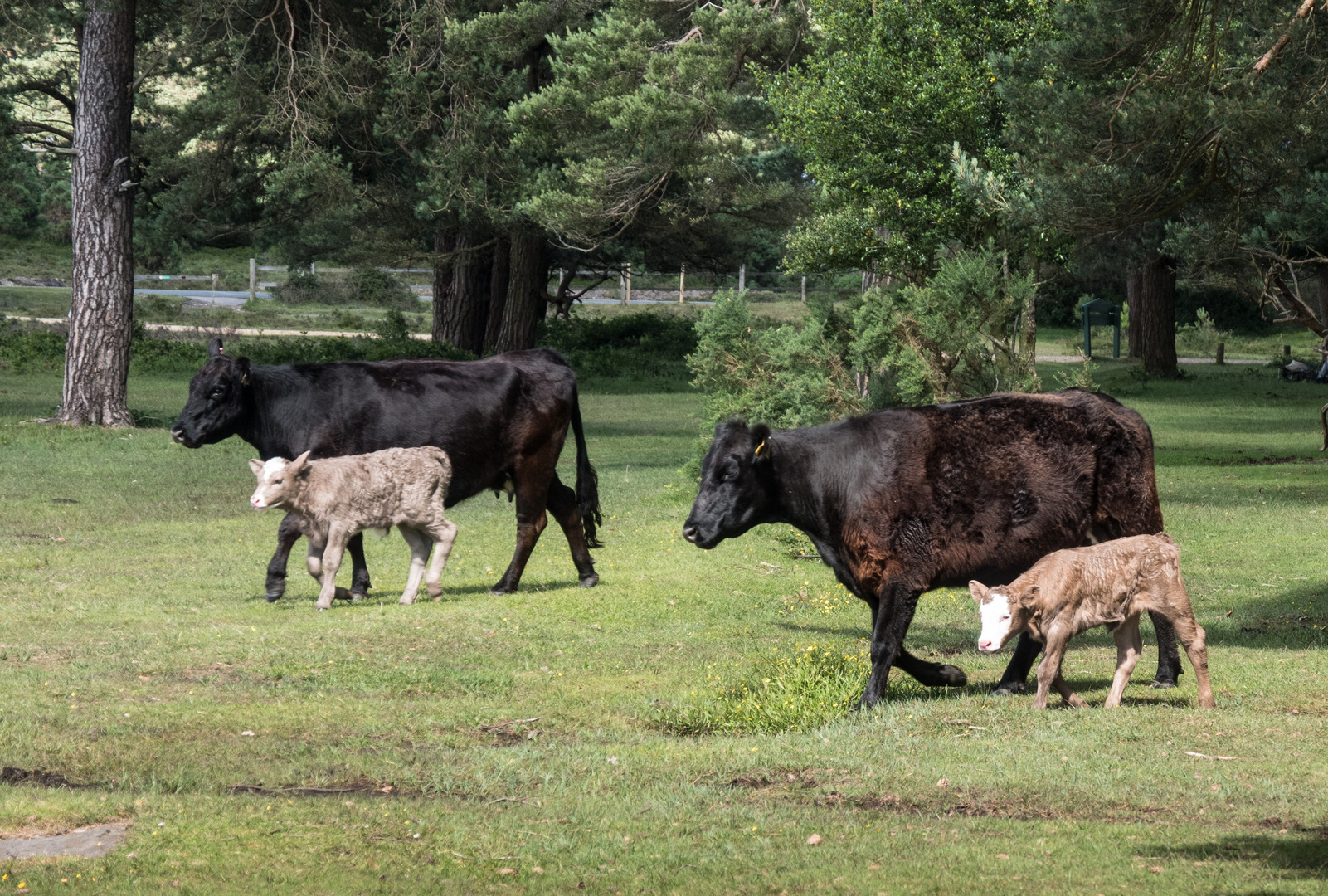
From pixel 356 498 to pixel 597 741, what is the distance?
4.27 m

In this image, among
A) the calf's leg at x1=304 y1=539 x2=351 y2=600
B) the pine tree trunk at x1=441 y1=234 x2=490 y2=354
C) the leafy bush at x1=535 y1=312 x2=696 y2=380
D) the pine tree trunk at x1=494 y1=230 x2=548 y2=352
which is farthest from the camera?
the leafy bush at x1=535 y1=312 x2=696 y2=380

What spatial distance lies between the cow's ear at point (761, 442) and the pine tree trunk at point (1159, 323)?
35832 millimetres

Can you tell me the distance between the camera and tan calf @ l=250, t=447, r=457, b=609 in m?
11.8

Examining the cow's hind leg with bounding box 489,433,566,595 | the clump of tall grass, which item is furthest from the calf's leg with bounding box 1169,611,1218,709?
the cow's hind leg with bounding box 489,433,566,595

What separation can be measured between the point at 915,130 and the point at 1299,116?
896cm

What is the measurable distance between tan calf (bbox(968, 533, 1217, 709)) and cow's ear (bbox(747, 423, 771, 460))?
1.61 metres

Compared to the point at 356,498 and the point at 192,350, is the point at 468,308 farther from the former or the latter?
the point at 356,498

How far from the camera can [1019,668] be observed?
9406 millimetres

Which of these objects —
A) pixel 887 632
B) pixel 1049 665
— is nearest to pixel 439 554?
pixel 887 632

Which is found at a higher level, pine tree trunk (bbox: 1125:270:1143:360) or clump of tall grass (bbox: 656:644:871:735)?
pine tree trunk (bbox: 1125:270:1143:360)

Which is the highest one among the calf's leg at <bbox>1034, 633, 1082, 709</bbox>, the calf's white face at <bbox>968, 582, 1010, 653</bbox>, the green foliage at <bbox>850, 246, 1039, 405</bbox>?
the green foliage at <bbox>850, 246, 1039, 405</bbox>

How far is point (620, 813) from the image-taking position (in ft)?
22.1

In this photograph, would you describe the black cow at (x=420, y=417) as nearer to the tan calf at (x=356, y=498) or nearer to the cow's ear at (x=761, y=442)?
the tan calf at (x=356, y=498)

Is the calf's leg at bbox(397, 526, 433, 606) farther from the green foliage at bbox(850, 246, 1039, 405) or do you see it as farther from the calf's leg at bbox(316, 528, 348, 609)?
the green foliage at bbox(850, 246, 1039, 405)
